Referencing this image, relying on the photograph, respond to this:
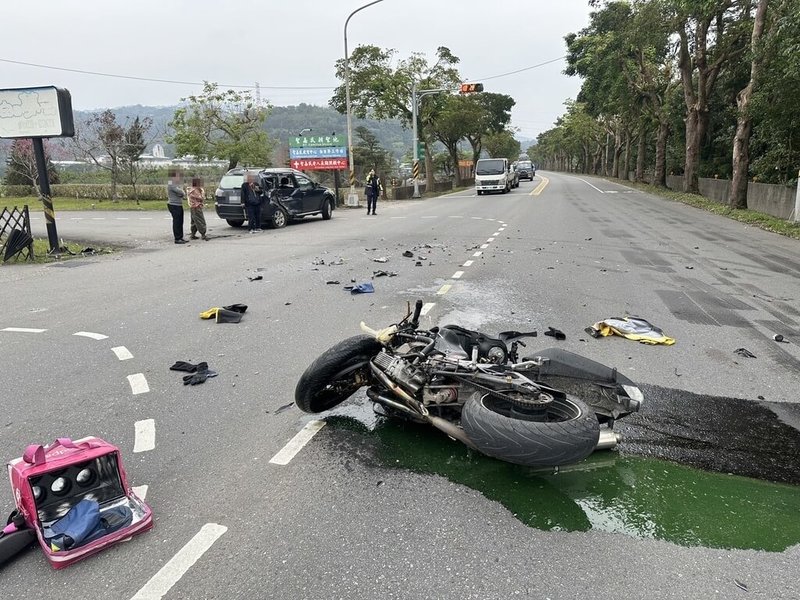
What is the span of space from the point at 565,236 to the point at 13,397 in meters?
12.7

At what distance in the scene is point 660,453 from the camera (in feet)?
12.1

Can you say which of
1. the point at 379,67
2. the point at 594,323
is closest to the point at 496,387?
the point at 594,323

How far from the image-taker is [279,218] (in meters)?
18.9

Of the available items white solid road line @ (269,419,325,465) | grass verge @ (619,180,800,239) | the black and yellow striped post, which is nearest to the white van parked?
grass verge @ (619,180,800,239)

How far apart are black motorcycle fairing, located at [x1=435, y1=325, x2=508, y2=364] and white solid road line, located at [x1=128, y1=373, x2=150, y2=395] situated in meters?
2.59

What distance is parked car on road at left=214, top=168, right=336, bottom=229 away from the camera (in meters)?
18.2

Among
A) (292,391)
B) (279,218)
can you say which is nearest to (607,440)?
(292,391)

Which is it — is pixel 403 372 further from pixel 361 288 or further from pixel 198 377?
pixel 361 288

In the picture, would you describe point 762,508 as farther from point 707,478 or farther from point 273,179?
point 273,179

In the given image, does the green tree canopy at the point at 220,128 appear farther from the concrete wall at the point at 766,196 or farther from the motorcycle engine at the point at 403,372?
the motorcycle engine at the point at 403,372

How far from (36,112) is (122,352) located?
32.4ft

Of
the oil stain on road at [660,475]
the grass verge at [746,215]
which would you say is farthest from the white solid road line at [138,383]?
the grass verge at [746,215]

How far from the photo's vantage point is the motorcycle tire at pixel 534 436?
3.02 m

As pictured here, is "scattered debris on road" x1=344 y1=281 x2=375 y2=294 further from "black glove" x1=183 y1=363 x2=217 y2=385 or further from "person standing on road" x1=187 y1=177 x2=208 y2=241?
"person standing on road" x1=187 y1=177 x2=208 y2=241
